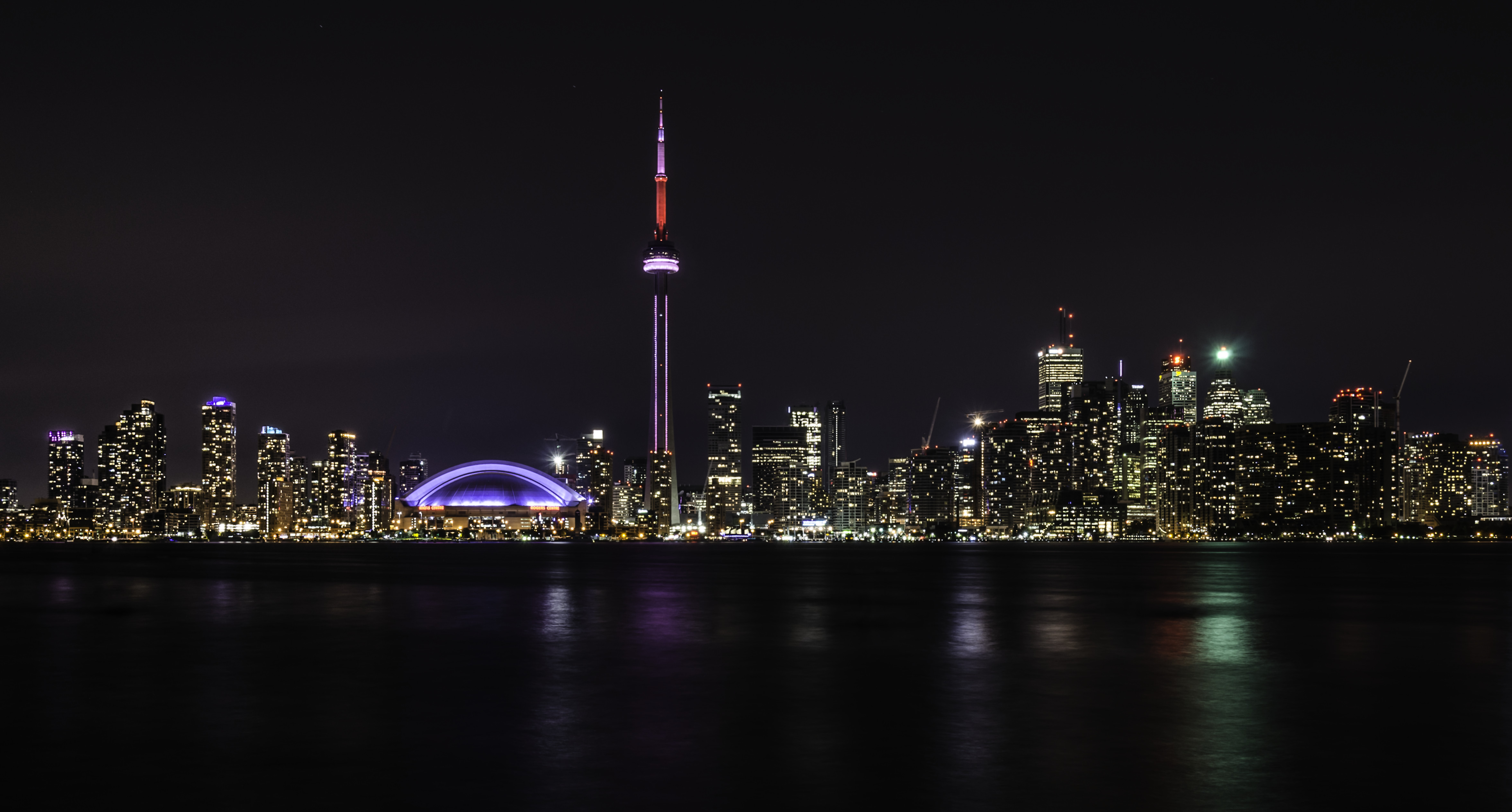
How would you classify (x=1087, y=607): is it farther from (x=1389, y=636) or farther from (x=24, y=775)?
(x=24, y=775)

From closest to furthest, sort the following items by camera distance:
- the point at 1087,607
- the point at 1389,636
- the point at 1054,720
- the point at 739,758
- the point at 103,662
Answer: the point at 739,758 → the point at 1054,720 → the point at 103,662 → the point at 1389,636 → the point at 1087,607

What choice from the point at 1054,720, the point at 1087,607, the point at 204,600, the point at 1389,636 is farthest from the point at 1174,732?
the point at 204,600

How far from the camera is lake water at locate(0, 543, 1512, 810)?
56.8 feet

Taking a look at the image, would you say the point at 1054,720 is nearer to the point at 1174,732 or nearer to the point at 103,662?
the point at 1174,732

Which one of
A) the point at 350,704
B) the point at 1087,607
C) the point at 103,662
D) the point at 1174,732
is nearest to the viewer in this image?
the point at 1174,732

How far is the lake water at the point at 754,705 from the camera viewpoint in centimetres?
1731

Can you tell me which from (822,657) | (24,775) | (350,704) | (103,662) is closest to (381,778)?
(24,775)

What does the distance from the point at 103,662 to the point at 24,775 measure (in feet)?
60.9

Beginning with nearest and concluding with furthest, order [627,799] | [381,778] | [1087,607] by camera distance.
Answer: [627,799] < [381,778] < [1087,607]

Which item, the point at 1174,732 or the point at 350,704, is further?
the point at 350,704

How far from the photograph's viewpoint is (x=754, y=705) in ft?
85.4

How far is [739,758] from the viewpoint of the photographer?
19453 mm

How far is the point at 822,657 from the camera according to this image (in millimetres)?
35656

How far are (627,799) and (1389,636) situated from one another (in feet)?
128
